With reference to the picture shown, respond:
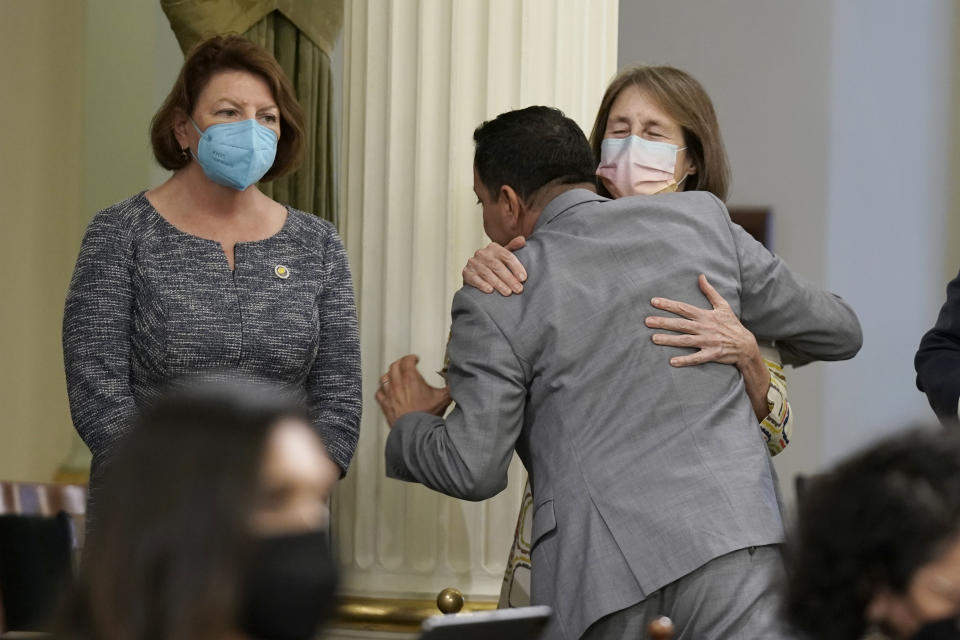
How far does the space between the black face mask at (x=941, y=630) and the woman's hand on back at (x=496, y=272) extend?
133 cm

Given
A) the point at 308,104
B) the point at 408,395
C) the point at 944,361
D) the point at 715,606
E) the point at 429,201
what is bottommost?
the point at 715,606

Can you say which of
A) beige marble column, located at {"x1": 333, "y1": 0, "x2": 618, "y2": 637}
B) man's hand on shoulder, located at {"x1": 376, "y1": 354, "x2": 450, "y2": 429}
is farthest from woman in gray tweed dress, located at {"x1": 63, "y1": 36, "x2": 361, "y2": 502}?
beige marble column, located at {"x1": 333, "y1": 0, "x2": 618, "y2": 637}

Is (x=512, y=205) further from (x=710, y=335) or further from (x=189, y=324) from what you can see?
(x=189, y=324)

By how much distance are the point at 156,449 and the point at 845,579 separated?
671 mm

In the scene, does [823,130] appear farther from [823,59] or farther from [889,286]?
[889,286]

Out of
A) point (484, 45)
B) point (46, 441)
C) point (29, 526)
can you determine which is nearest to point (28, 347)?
point (46, 441)

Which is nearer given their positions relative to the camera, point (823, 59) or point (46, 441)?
point (46, 441)

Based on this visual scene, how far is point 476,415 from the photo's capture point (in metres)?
2.52

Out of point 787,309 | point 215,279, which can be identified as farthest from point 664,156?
point 215,279

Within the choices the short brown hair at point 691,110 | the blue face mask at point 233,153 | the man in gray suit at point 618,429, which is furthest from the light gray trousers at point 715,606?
the blue face mask at point 233,153

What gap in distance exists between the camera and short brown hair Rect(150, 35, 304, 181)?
10.1ft

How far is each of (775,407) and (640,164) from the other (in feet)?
1.84

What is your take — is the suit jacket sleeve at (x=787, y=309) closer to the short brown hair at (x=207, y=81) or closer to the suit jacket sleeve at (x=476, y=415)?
the suit jacket sleeve at (x=476, y=415)

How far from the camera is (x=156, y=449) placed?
3.66 feet
